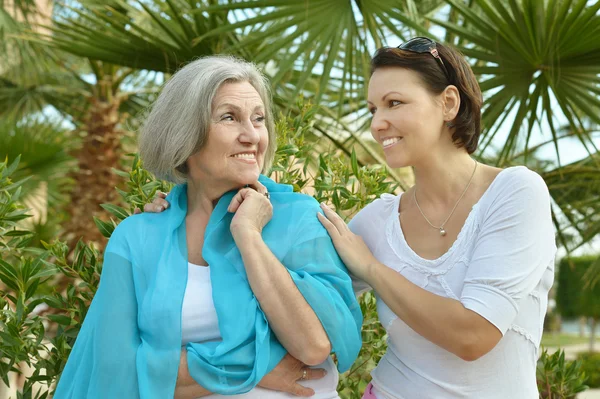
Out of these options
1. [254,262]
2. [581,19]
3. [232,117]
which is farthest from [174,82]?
[581,19]

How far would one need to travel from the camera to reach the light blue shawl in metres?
2.04

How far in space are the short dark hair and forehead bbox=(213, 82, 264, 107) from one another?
1.19ft

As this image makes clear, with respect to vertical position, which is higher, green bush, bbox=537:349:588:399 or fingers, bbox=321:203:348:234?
fingers, bbox=321:203:348:234

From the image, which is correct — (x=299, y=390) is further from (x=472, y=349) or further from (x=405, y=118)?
(x=405, y=118)

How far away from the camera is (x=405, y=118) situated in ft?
6.95

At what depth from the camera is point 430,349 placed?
6.82 feet

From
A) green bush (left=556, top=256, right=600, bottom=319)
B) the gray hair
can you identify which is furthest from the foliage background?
green bush (left=556, top=256, right=600, bottom=319)

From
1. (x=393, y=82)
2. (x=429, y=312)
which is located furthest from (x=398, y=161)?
(x=429, y=312)

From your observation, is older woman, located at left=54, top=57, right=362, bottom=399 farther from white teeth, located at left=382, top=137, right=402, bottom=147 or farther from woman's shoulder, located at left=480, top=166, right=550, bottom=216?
woman's shoulder, located at left=480, top=166, right=550, bottom=216

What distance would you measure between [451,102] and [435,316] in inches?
24.1

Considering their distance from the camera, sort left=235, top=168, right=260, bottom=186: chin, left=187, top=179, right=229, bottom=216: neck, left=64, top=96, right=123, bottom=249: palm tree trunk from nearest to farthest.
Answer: left=235, top=168, right=260, bottom=186: chin
left=187, top=179, right=229, bottom=216: neck
left=64, top=96, right=123, bottom=249: palm tree trunk

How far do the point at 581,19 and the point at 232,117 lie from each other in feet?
8.03

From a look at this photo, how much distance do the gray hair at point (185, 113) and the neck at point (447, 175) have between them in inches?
21.4

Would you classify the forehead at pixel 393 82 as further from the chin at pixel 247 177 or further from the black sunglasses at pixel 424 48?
the chin at pixel 247 177
